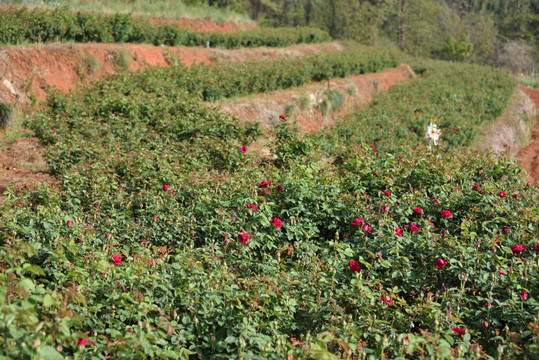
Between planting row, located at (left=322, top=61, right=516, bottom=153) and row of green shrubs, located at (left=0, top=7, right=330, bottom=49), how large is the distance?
6.51 m

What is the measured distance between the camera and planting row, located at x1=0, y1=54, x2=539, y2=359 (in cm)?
275

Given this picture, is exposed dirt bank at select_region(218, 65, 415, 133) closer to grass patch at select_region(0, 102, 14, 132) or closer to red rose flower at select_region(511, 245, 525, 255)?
grass patch at select_region(0, 102, 14, 132)

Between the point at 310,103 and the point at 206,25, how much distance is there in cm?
942

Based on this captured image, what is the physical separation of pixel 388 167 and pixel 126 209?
3.38 m

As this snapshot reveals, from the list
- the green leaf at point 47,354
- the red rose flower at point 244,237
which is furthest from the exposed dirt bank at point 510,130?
the green leaf at point 47,354

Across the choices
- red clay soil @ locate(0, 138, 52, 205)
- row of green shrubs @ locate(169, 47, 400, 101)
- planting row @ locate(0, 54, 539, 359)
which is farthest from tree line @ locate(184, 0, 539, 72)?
planting row @ locate(0, 54, 539, 359)

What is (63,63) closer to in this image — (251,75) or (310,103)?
(251,75)

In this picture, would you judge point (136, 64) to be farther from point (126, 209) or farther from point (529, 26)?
point (529, 26)

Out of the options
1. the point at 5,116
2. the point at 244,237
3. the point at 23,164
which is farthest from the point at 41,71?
the point at 244,237

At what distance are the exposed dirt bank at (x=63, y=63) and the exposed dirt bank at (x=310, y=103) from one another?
3004 mm

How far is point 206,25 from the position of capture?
2062cm

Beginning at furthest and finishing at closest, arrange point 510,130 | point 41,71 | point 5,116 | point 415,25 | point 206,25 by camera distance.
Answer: point 415,25, point 206,25, point 510,130, point 41,71, point 5,116

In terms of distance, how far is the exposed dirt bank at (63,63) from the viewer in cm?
906

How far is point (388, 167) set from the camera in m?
6.07
